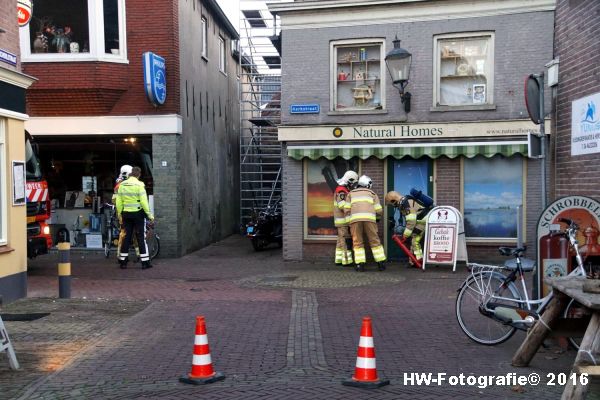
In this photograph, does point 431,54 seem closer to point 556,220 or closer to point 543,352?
point 556,220

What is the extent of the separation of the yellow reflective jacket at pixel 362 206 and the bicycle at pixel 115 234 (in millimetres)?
4822

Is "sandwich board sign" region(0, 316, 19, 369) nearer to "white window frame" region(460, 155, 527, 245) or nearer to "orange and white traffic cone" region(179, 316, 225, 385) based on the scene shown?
"orange and white traffic cone" region(179, 316, 225, 385)

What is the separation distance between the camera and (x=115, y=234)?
49.9 ft

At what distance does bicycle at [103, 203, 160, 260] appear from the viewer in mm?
14656

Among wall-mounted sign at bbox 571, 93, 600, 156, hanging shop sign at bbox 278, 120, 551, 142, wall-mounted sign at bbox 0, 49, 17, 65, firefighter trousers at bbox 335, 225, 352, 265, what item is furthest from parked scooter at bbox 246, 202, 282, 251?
wall-mounted sign at bbox 571, 93, 600, 156

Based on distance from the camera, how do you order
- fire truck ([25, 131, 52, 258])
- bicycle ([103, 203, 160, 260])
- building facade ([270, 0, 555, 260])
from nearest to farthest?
1. fire truck ([25, 131, 52, 258])
2. building facade ([270, 0, 555, 260])
3. bicycle ([103, 203, 160, 260])

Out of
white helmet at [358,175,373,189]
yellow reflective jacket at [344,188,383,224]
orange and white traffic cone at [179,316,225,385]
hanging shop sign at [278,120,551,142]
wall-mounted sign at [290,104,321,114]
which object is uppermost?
wall-mounted sign at [290,104,321,114]

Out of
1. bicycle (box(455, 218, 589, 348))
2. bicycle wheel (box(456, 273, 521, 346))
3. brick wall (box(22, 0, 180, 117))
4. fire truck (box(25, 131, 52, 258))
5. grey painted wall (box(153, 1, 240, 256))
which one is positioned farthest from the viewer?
grey painted wall (box(153, 1, 240, 256))

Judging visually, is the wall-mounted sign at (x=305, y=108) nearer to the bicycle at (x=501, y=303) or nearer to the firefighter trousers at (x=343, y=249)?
the firefighter trousers at (x=343, y=249)

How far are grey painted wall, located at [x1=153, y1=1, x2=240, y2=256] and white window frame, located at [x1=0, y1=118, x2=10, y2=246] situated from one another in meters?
5.38

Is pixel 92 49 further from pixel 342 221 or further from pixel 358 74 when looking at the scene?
pixel 342 221

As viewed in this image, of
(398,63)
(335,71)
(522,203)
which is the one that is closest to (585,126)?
(398,63)

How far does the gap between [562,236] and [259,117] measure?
48.2ft

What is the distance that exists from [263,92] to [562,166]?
1339 centimetres
